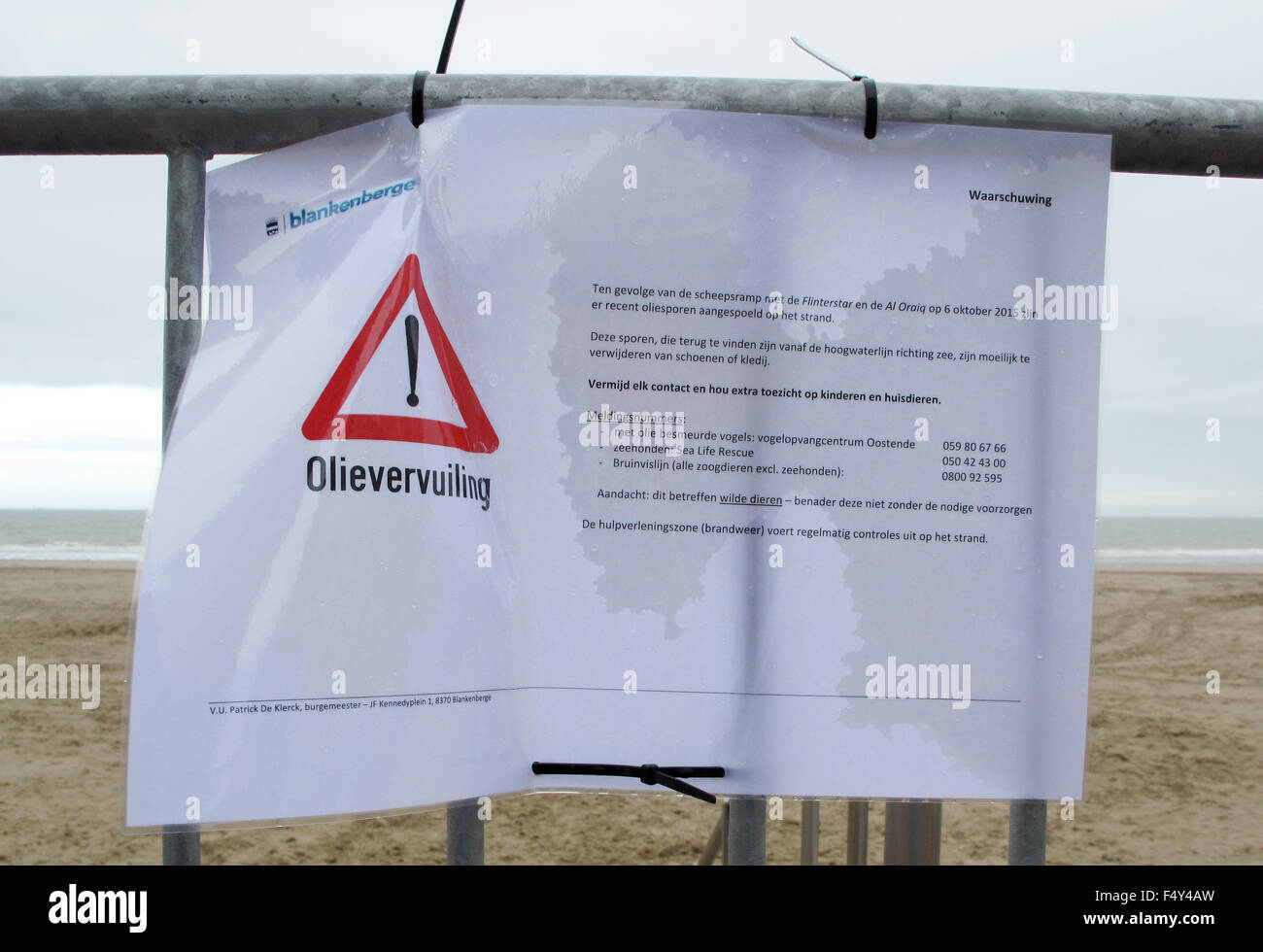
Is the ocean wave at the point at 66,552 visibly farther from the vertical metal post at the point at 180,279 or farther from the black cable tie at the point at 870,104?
the black cable tie at the point at 870,104

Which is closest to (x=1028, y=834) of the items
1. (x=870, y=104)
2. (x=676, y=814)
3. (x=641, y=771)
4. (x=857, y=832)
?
(x=641, y=771)

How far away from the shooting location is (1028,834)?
1.27m

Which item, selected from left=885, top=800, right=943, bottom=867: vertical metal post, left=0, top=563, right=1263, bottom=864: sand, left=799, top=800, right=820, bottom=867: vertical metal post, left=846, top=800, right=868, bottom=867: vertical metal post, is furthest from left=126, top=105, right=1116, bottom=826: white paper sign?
left=0, top=563, right=1263, bottom=864: sand

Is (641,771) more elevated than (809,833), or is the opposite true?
(641,771)

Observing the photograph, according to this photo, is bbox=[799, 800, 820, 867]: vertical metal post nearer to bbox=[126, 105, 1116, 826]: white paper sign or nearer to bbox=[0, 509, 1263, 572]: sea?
bbox=[126, 105, 1116, 826]: white paper sign

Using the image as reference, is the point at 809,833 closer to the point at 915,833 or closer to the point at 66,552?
the point at 915,833

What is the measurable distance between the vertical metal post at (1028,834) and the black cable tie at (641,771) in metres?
0.44

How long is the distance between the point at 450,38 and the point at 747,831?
48.2 inches

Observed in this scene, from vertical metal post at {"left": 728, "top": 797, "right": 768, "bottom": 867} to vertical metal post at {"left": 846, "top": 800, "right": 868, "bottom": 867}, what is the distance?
3.99ft

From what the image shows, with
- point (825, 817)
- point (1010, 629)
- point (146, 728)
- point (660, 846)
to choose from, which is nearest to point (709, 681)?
point (1010, 629)

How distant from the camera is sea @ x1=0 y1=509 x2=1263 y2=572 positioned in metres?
22.4

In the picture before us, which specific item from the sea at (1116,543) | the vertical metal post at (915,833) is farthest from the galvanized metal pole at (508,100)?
the sea at (1116,543)

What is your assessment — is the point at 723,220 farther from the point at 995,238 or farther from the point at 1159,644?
the point at 1159,644
